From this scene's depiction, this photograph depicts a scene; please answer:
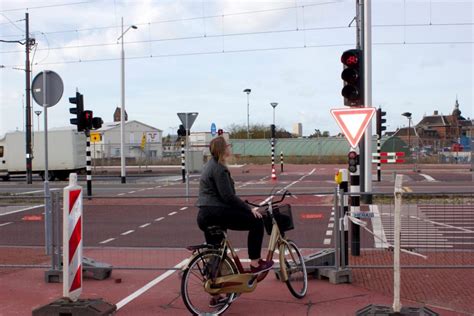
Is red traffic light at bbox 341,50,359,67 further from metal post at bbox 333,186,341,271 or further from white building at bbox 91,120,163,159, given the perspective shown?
white building at bbox 91,120,163,159

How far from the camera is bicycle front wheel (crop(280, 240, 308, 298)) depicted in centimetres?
655

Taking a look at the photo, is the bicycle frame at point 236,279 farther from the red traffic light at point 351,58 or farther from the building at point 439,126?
the building at point 439,126

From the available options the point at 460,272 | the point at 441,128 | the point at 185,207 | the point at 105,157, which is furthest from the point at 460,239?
the point at 441,128

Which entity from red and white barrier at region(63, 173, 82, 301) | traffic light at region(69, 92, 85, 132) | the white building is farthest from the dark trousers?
the white building

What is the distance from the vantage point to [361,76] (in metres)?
8.72

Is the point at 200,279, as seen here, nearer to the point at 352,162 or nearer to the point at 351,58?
the point at 352,162

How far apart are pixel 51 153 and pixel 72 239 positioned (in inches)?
1237

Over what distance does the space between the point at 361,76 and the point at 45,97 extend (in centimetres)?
534

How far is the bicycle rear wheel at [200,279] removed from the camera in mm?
5910

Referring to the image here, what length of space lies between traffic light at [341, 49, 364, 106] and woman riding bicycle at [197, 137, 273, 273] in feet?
10.4

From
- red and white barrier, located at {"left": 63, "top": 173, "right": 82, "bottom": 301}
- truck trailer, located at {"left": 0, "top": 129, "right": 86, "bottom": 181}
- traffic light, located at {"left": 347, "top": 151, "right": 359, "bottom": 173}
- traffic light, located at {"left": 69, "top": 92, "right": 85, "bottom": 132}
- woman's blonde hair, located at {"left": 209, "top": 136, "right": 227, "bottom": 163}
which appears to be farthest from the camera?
truck trailer, located at {"left": 0, "top": 129, "right": 86, "bottom": 181}

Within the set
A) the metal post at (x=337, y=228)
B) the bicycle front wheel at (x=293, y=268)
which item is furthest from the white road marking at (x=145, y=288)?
the metal post at (x=337, y=228)

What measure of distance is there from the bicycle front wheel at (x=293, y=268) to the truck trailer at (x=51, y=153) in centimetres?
3083

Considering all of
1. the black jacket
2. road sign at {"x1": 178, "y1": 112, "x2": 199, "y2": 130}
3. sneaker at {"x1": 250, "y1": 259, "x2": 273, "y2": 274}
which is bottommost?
sneaker at {"x1": 250, "y1": 259, "x2": 273, "y2": 274}
